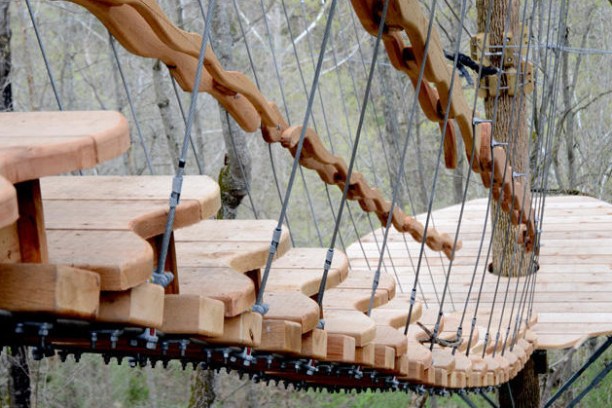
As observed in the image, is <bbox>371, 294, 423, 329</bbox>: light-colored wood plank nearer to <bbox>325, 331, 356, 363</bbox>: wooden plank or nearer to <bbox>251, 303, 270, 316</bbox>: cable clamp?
<bbox>325, 331, 356, 363</bbox>: wooden plank

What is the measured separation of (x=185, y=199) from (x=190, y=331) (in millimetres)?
221

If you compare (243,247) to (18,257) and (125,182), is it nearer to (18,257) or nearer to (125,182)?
(125,182)

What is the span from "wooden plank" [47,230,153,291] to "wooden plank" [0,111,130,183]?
151 millimetres

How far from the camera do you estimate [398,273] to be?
7.21 m

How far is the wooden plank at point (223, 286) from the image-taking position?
183 centimetres

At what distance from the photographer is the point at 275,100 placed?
54.2ft

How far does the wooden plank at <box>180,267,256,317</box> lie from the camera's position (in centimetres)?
183

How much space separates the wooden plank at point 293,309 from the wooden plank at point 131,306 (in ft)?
2.35

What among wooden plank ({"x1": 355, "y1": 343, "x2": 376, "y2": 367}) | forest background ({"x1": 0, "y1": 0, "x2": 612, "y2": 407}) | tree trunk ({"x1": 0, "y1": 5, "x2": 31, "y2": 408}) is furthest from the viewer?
forest background ({"x1": 0, "y1": 0, "x2": 612, "y2": 407})

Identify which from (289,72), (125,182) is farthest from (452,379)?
(289,72)

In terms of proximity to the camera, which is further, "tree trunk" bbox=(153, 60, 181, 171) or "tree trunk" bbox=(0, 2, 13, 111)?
"tree trunk" bbox=(153, 60, 181, 171)

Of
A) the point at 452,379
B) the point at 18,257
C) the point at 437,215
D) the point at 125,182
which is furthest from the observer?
the point at 437,215

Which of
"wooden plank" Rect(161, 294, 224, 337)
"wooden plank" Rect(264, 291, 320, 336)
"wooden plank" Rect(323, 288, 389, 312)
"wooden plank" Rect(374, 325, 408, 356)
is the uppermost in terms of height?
"wooden plank" Rect(161, 294, 224, 337)

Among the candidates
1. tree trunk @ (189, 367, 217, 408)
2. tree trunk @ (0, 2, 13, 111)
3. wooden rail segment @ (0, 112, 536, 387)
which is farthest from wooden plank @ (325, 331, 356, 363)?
tree trunk @ (189, 367, 217, 408)
